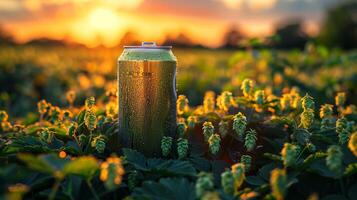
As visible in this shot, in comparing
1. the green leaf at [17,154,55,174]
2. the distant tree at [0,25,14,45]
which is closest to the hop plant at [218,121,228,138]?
the green leaf at [17,154,55,174]

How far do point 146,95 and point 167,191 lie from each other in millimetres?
763

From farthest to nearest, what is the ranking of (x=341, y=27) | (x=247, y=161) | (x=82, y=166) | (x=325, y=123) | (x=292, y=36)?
(x=292, y=36) < (x=341, y=27) < (x=325, y=123) < (x=247, y=161) < (x=82, y=166)

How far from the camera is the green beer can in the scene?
2764mm

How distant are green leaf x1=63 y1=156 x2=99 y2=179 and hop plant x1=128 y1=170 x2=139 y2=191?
1.26ft

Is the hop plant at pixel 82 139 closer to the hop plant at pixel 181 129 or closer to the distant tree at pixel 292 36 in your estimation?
the hop plant at pixel 181 129

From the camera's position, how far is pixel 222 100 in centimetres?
309

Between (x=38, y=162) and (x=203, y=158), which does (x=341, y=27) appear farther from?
(x=38, y=162)

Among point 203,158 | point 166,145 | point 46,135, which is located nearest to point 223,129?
point 203,158

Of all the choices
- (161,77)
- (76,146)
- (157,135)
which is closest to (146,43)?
(161,77)

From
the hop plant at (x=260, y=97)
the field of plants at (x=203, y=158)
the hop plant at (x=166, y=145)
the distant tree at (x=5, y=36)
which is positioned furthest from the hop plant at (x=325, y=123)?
the distant tree at (x=5, y=36)

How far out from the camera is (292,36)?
68938mm

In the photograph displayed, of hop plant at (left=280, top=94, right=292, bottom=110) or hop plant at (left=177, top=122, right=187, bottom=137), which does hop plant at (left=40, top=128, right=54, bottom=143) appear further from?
hop plant at (left=280, top=94, right=292, bottom=110)

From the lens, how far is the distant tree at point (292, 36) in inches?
2462

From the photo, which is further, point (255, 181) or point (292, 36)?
point (292, 36)
